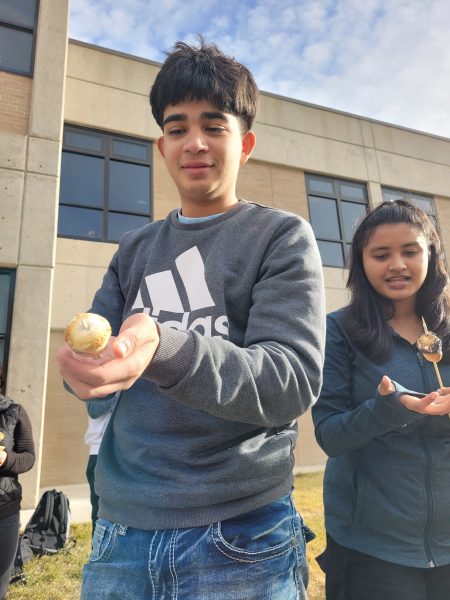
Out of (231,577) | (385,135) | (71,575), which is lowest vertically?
(71,575)

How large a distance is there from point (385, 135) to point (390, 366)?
11.8m

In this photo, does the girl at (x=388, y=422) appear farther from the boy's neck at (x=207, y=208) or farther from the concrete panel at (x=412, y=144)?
the concrete panel at (x=412, y=144)

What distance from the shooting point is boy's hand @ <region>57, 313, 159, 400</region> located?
2.22 ft

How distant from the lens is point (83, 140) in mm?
8688

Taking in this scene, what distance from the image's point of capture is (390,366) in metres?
1.80

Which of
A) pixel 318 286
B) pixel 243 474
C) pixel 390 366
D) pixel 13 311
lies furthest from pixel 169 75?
pixel 13 311

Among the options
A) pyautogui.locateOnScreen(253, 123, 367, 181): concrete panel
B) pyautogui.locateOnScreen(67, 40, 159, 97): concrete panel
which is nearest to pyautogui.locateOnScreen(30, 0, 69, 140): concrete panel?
pyautogui.locateOnScreen(67, 40, 159, 97): concrete panel

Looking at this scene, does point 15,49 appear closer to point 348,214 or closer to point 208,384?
point 348,214

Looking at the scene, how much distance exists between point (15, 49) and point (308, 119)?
6850 millimetres

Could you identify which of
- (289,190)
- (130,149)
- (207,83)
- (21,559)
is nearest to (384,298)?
(207,83)

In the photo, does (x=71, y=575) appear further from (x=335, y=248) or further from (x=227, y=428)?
(x=335, y=248)

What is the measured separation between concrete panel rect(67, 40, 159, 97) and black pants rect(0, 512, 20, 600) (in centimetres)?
849

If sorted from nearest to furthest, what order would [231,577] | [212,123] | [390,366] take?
[231,577]
[212,123]
[390,366]

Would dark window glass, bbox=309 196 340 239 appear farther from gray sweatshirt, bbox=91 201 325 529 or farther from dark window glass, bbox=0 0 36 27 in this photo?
gray sweatshirt, bbox=91 201 325 529
